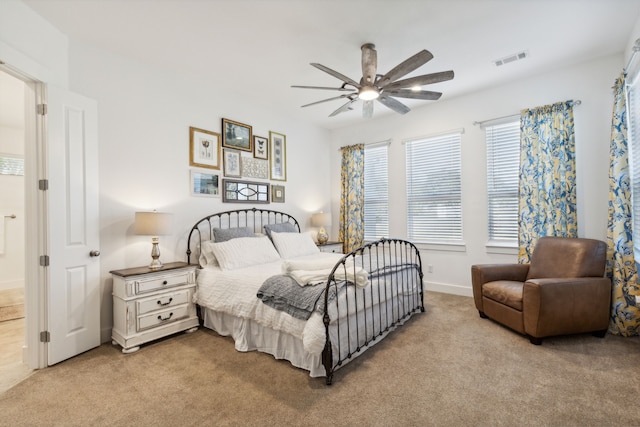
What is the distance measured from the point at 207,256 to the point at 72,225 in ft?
4.31

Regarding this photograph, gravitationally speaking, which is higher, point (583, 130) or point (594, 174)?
point (583, 130)

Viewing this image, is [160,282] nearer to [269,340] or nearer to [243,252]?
[243,252]

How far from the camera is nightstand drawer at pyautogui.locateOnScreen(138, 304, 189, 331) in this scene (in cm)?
283

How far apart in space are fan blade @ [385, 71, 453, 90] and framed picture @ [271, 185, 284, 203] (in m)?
2.57

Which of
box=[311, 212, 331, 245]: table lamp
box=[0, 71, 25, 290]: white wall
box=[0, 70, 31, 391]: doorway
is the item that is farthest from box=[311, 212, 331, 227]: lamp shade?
box=[0, 71, 25, 290]: white wall

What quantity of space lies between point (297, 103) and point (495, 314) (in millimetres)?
3946

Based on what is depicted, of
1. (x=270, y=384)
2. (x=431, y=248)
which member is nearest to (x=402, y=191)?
(x=431, y=248)

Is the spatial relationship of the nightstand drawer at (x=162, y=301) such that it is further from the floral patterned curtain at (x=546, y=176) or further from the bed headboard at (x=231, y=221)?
the floral patterned curtain at (x=546, y=176)

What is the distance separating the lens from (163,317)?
2.98 m

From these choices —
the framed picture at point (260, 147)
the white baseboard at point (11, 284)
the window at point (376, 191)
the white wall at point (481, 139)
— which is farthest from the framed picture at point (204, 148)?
the white baseboard at point (11, 284)

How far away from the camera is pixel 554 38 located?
9.84 feet

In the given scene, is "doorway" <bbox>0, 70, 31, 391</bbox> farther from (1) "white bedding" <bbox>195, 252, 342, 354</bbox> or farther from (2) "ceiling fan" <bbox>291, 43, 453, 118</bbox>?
(2) "ceiling fan" <bbox>291, 43, 453, 118</bbox>

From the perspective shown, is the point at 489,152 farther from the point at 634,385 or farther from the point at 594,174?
the point at 634,385

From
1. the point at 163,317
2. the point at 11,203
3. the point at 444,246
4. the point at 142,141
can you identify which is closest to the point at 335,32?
the point at 142,141
